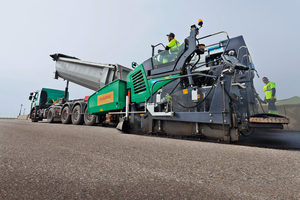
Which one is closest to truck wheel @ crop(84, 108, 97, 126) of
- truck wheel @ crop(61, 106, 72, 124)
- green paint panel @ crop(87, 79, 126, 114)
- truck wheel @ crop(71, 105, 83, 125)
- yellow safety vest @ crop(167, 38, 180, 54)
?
truck wheel @ crop(71, 105, 83, 125)

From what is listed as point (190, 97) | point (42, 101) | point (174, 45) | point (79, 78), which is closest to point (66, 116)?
point (79, 78)

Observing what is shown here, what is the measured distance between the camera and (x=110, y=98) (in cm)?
527

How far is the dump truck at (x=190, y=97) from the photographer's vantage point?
2.97m

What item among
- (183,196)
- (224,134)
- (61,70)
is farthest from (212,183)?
(61,70)

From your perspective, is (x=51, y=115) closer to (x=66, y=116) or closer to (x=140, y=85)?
(x=66, y=116)

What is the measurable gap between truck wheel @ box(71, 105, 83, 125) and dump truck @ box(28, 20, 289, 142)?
92.6 inches

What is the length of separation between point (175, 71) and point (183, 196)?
3.25 m

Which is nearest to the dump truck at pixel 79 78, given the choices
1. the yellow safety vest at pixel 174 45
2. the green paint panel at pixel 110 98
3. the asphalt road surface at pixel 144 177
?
the green paint panel at pixel 110 98

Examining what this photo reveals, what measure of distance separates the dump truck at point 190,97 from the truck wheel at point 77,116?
7.72 feet

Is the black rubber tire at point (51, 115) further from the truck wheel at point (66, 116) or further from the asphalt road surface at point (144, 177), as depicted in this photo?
the asphalt road surface at point (144, 177)

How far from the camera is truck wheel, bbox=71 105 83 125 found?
726 centimetres

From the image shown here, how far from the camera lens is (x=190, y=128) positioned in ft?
11.0

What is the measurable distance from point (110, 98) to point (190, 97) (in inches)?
114

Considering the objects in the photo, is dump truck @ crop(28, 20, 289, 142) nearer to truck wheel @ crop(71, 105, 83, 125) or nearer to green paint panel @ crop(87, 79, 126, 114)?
green paint panel @ crop(87, 79, 126, 114)
